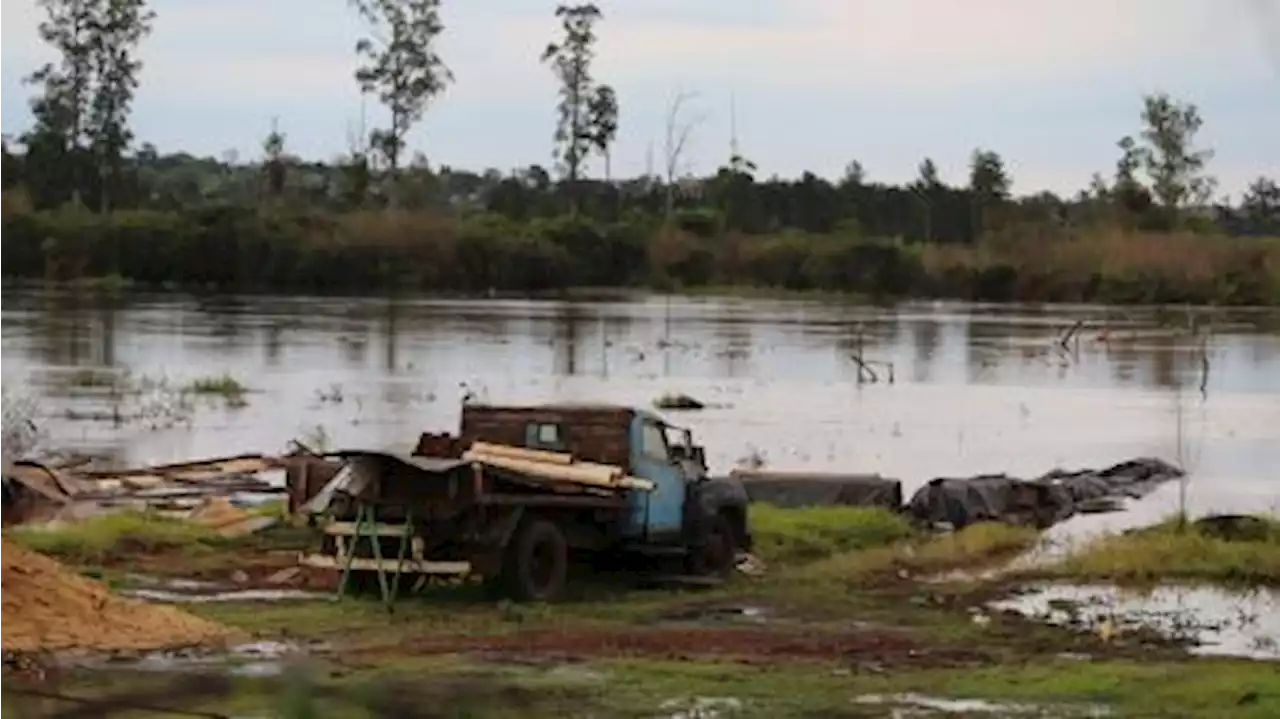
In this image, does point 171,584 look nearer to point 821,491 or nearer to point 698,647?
point 698,647

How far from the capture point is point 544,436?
23.4 metres

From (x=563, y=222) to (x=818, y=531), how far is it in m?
84.8

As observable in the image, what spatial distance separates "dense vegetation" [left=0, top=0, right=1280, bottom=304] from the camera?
106 metres

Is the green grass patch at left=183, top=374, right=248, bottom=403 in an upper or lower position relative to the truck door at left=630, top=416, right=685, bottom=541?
lower

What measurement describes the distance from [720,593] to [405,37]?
4179 inches

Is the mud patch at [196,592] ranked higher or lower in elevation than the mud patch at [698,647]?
lower

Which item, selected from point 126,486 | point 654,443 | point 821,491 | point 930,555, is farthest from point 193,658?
point 821,491

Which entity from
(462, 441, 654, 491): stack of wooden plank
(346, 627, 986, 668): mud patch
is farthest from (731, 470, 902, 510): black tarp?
(346, 627, 986, 668): mud patch

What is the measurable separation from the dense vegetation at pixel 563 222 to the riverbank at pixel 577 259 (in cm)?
10

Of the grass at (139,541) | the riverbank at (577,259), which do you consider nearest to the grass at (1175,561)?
the grass at (139,541)

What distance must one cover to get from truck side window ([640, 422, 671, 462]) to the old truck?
2 centimetres

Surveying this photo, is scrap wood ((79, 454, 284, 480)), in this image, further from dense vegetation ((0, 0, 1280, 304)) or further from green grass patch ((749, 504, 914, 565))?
dense vegetation ((0, 0, 1280, 304))

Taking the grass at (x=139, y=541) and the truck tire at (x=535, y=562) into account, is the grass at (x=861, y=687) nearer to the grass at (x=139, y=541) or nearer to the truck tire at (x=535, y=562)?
the truck tire at (x=535, y=562)

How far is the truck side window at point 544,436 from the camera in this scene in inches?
915
